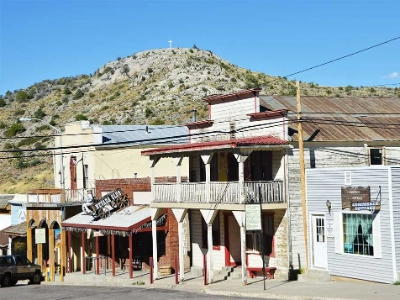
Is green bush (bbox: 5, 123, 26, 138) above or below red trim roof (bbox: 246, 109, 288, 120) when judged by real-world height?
above

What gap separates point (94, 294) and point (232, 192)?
6.38 m

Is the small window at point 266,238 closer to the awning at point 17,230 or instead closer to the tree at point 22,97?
the awning at point 17,230

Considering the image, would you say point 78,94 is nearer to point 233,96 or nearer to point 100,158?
point 100,158

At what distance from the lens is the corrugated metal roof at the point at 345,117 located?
29.2 meters

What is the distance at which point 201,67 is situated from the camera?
320ft

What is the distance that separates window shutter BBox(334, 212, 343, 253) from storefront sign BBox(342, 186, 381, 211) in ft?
1.84

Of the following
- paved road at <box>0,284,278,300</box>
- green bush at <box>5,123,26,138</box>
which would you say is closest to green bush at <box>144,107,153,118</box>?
green bush at <box>5,123,26,138</box>

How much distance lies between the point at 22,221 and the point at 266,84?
54.7 metres

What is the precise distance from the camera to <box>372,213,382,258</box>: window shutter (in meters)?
23.8

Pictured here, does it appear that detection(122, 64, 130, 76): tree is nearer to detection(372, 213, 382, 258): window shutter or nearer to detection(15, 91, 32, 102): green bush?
detection(15, 91, 32, 102): green bush

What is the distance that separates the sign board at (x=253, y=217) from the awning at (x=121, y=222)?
8.47 meters

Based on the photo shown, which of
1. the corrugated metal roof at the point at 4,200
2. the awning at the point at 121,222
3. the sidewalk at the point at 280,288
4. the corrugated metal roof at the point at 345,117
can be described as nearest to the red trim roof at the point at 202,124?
the corrugated metal roof at the point at 345,117

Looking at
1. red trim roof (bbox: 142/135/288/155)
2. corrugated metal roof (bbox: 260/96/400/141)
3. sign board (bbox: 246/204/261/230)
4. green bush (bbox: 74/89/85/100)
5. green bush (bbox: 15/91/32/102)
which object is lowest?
sign board (bbox: 246/204/261/230)

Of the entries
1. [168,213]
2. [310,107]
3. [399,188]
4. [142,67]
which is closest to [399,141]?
[310,107]
